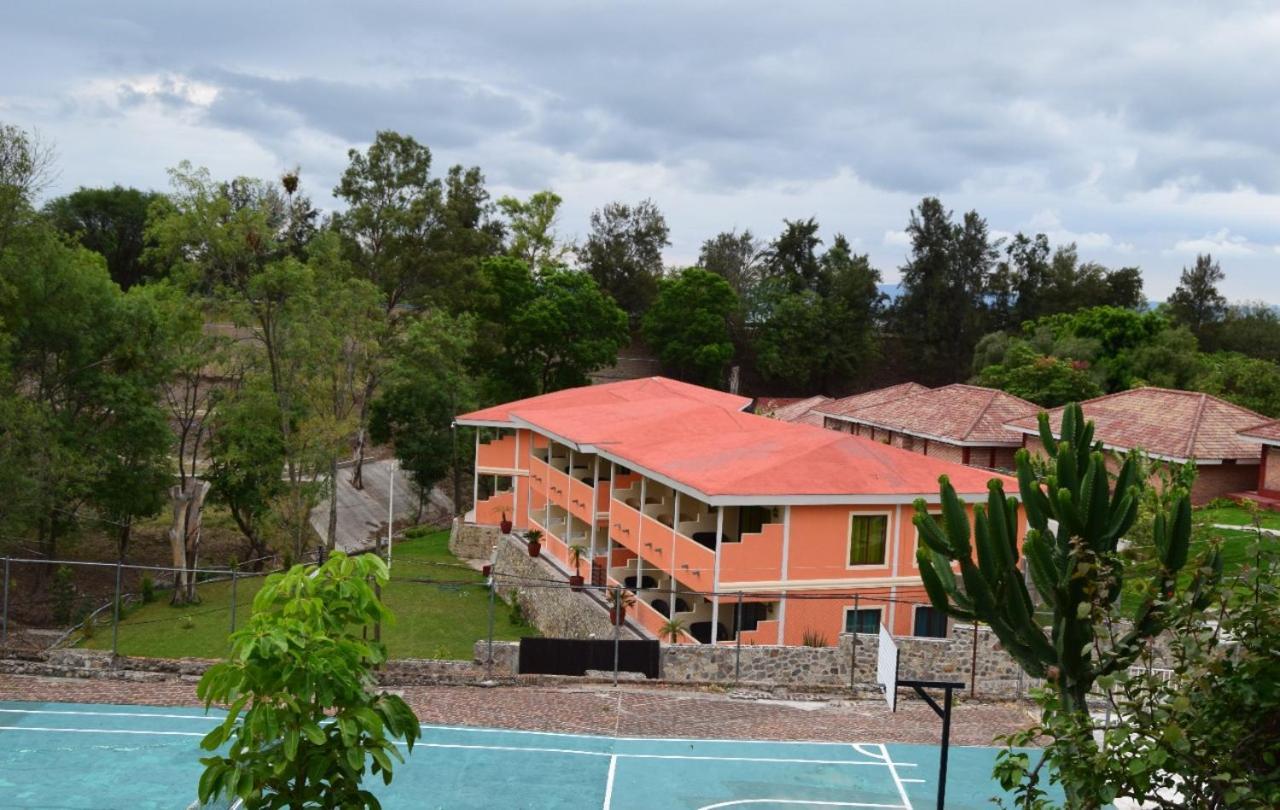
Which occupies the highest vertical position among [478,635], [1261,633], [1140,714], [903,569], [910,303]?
[910,303]

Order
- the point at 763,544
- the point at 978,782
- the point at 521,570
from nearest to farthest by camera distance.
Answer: the point at 978,782 → the point at 763,544 → the point at 521,570

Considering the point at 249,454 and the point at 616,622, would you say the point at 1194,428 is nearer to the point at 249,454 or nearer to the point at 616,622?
the point at 616,622

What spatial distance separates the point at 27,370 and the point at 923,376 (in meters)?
54.9

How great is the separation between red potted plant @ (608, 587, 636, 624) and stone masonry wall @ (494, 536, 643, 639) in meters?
0.37

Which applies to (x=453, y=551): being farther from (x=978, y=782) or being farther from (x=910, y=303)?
(x=910, y=303)

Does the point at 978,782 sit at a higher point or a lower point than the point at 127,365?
lower

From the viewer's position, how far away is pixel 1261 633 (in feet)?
22.0

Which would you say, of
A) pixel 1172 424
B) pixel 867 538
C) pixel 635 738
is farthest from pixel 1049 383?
pixel 635 738

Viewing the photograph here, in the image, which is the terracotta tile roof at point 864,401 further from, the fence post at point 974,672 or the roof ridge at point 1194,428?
the fence post at point 974,672

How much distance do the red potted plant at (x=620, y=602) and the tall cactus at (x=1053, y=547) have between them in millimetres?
12427

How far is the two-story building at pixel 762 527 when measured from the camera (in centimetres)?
2491

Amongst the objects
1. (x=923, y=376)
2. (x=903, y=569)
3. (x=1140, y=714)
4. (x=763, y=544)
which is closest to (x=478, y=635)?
(x=763, y=544)

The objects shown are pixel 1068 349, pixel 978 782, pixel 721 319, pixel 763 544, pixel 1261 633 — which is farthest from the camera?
pixel 721 319

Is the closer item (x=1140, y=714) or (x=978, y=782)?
(x=1140, y=714)
